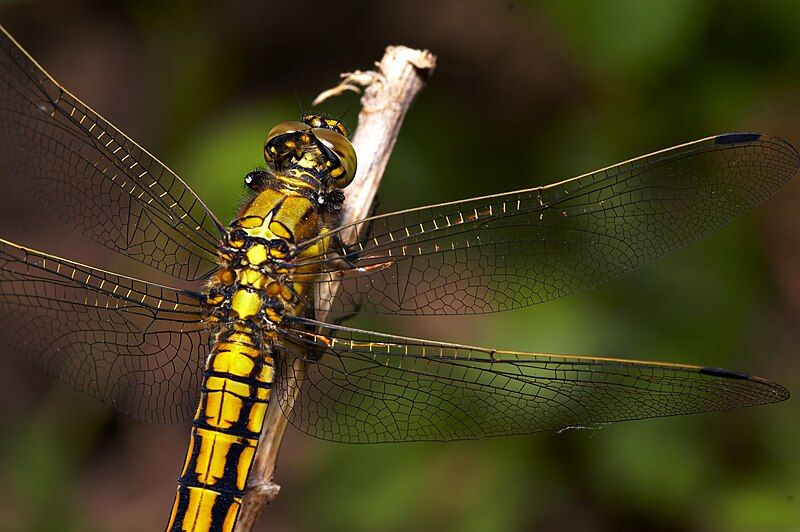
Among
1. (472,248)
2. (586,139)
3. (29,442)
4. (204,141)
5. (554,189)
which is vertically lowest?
(29,442)

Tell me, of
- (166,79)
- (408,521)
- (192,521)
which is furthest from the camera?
(166,79)

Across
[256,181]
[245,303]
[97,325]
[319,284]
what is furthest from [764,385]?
[97,325]

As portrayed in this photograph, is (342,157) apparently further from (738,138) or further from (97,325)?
(738,138)

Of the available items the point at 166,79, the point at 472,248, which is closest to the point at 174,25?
the point at 166,79

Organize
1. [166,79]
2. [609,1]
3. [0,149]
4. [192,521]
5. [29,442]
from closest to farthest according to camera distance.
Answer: [192,521], [0,149], [609,1], [29,442], [166,79]

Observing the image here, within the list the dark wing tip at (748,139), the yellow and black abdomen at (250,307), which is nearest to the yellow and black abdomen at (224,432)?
the yellow and black abdomen at (250,307)

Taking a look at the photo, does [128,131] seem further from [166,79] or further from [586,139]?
[586,139]
